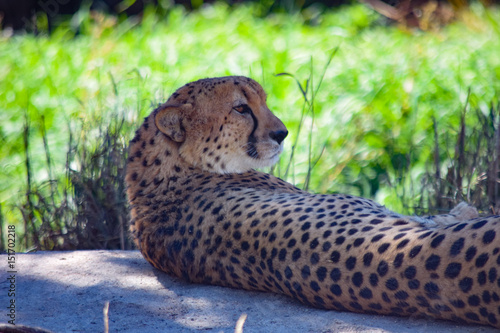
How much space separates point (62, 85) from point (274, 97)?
2.35 m

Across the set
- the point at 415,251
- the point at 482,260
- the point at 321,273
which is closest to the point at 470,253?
the point at 482,260

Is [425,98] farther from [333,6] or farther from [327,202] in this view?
[333,6]

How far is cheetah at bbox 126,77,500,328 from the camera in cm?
175

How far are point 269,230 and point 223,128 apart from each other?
760mm

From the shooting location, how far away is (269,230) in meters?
2.15

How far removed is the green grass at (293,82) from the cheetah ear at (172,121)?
908mm

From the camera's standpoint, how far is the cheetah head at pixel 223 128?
8.98 ft

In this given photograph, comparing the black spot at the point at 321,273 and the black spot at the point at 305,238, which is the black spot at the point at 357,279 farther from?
the black spot at the point at 305,238

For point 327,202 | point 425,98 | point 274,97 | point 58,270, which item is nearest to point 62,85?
point 274,97

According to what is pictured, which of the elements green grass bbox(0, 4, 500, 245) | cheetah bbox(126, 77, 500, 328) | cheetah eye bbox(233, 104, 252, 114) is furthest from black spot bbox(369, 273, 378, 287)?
green grass bbox(0, 4, 500, 245)

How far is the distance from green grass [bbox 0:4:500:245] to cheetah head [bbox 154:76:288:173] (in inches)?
31.2

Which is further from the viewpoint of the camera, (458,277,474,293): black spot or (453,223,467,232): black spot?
(453,223,467,232): black spot

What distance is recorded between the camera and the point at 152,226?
2566 mm

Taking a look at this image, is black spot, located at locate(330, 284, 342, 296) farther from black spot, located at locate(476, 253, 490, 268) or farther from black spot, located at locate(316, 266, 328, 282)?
black spot, located at locate(476, 253, 490, 268)
